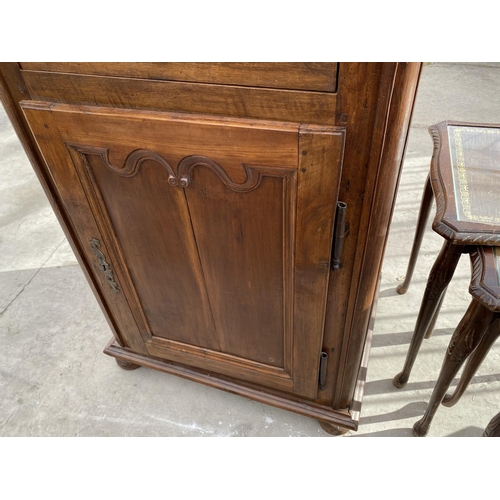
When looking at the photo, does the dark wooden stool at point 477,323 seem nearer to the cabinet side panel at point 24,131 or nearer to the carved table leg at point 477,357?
the carved table leg at point 477,357

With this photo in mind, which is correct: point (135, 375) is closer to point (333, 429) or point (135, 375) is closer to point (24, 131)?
point (333, 429)

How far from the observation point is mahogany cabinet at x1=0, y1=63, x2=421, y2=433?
72 cm

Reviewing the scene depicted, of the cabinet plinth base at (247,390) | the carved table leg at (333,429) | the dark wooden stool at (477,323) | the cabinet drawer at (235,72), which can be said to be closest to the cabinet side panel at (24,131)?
the cabinet drawer at (235,72)

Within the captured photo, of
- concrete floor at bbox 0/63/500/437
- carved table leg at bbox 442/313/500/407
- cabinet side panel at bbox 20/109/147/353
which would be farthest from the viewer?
concrete floor at bbox 0/63/500/437

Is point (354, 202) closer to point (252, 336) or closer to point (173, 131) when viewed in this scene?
point (173, 131)

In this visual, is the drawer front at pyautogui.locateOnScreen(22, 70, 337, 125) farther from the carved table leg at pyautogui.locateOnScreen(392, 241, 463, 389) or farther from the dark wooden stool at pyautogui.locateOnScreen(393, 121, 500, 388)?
the carved table leg at pyautogui.locateOnScreen(392, 241, 463, 389)

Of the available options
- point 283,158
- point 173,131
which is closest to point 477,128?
point 283,158

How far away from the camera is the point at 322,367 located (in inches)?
47.4

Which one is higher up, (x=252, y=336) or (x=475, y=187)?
(x=475, y=187)

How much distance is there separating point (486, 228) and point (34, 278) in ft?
6.85

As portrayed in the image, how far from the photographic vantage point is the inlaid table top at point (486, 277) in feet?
2.78

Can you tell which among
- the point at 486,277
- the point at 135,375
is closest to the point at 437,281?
the point at 486,277

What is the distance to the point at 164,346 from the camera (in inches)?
56.9

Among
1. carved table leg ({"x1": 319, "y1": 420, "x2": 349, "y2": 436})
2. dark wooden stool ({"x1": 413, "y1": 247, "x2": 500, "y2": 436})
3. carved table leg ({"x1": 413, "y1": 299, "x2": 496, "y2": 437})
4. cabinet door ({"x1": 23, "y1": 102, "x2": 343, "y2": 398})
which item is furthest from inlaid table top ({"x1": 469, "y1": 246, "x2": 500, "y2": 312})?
carved table leg ({"x1": 319, "y1": 420, "x2": 349, "y2": 436})
